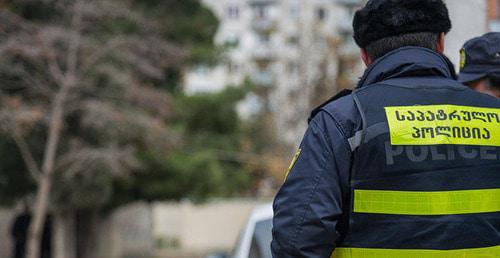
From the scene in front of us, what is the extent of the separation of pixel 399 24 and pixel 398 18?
2cm

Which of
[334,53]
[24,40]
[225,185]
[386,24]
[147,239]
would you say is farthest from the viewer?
[334,53]

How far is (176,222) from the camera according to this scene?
1544 inches

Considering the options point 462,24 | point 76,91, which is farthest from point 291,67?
point 462,24

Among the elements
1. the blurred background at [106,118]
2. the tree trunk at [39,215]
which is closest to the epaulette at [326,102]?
the blurred background at [106,118]

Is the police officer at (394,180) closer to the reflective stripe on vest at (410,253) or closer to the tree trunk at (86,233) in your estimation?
the reflective stripe on vest at (410,253)

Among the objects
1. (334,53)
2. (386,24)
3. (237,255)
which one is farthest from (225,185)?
(386,24)

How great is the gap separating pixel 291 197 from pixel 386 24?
590mm

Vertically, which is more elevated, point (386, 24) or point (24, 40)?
point (24, 40)

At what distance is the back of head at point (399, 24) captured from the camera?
107 inches

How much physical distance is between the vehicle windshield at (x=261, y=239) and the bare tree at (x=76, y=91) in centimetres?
1401

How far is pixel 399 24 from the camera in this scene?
2723 millimetres

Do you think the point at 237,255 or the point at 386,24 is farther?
the point at 237,255

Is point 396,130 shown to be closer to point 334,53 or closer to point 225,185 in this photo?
point 225,185

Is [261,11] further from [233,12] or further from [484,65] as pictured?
[484,65]
